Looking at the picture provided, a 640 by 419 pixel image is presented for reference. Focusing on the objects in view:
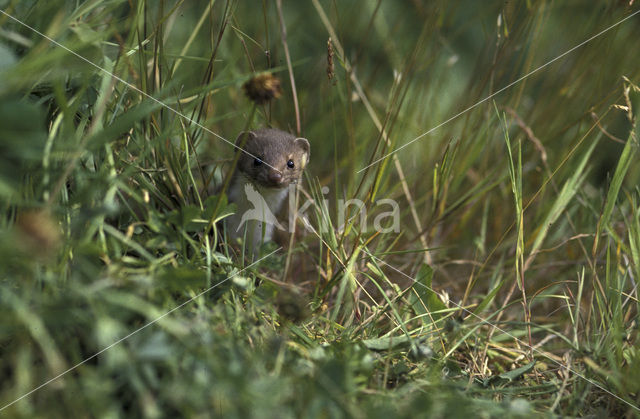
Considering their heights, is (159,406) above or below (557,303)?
above

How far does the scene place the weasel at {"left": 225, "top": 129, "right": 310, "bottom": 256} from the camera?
2.92m

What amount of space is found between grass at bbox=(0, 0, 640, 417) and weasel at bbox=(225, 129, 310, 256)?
184 mm

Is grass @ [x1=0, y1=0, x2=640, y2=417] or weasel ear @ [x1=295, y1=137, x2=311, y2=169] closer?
grass @ [x1=0, y1=0, x2=640, y2=417]

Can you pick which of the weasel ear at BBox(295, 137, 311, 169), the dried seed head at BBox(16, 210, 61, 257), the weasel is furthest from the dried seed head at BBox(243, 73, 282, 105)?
the weasel ear at BBox(295, 137, 311, 169)

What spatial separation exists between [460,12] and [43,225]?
3.43 meters

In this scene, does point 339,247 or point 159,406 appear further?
point 339,247

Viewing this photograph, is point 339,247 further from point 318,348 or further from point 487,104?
point 487,104

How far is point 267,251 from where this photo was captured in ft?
7.08

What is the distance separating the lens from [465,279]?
292 centimetres

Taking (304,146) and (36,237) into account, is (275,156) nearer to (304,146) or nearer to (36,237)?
(304,146)

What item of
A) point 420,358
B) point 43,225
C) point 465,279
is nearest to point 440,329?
point 420,358

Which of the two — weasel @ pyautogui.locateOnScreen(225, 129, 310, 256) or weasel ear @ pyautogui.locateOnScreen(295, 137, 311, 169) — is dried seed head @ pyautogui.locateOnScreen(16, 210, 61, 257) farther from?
weasel ear @ pyautogui.locateOnScreen(295, 137, 311, 169)

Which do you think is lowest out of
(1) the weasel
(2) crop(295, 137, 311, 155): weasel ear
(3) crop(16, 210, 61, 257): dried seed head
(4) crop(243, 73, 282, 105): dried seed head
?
(1) the weasel

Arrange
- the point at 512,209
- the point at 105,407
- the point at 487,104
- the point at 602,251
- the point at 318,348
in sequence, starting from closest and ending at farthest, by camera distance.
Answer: the point at 105,407 < the point at 318,348 < the point at 602,251 < the point at 487,104 < the point at 512,209
